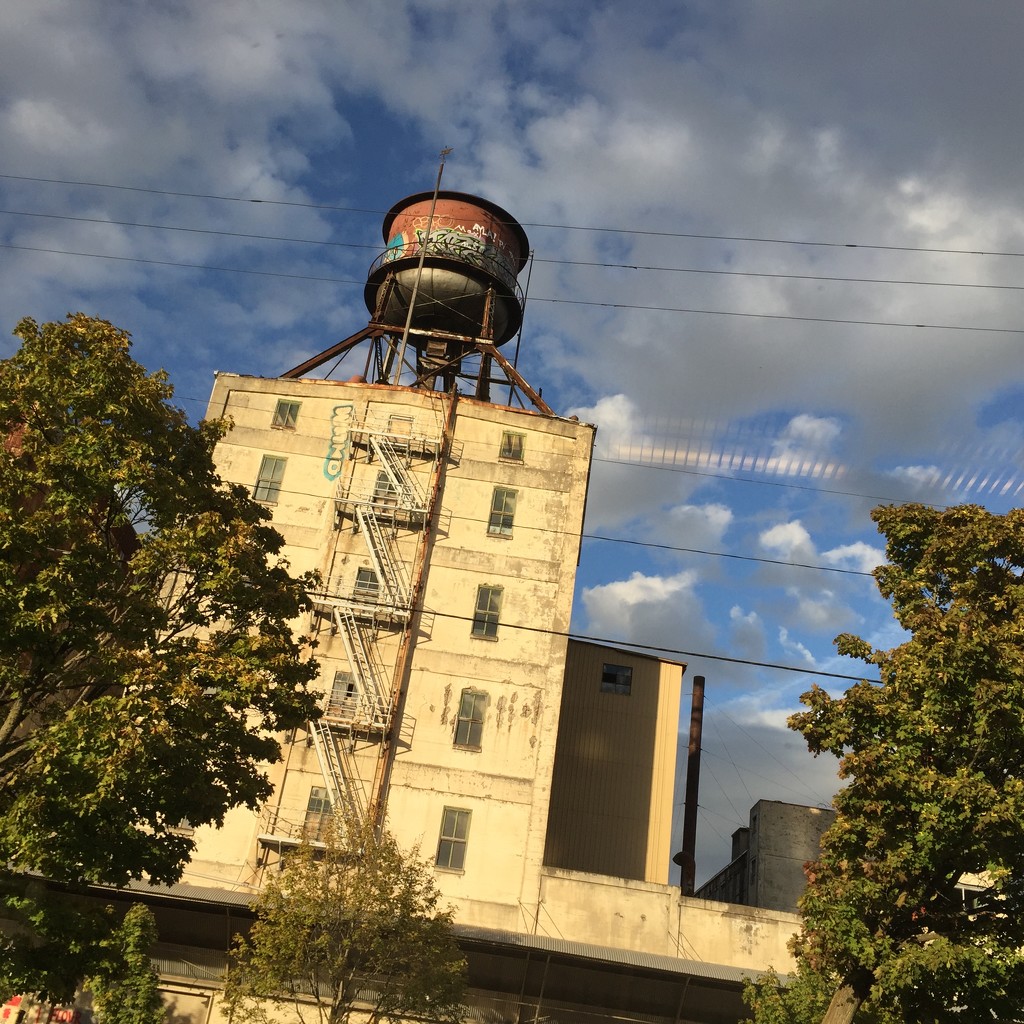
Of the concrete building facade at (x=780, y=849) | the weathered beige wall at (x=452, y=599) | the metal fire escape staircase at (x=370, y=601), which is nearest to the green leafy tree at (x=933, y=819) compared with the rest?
the weathered beige wall at (x=452, y=599)

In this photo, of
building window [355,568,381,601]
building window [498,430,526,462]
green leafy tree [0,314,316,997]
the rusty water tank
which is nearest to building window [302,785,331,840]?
building window [355,568,381,601]

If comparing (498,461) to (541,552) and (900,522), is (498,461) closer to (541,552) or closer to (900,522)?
(541,552)

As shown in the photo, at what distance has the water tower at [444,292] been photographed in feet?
139

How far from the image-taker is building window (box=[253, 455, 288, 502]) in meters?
37.2

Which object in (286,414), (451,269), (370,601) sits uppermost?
(451,269)

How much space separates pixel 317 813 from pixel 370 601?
7434 millimetres

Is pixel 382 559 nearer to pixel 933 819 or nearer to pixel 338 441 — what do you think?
pixel 338 441

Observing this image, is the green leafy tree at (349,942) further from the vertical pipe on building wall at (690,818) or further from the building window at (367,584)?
the vertical pipe on building wall at (690,818)

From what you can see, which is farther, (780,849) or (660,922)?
(780,849)

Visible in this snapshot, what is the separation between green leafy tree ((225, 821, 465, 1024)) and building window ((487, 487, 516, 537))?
621 inches

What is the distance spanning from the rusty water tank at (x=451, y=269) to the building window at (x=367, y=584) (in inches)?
497

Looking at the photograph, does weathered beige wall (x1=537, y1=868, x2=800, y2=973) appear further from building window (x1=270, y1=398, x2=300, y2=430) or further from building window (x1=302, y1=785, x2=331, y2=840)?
building window (x1=270, y1=398, x2=300, y2=430)

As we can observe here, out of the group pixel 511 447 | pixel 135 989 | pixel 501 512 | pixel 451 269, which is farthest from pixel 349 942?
pixel 451 269

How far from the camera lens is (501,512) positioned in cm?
3716
